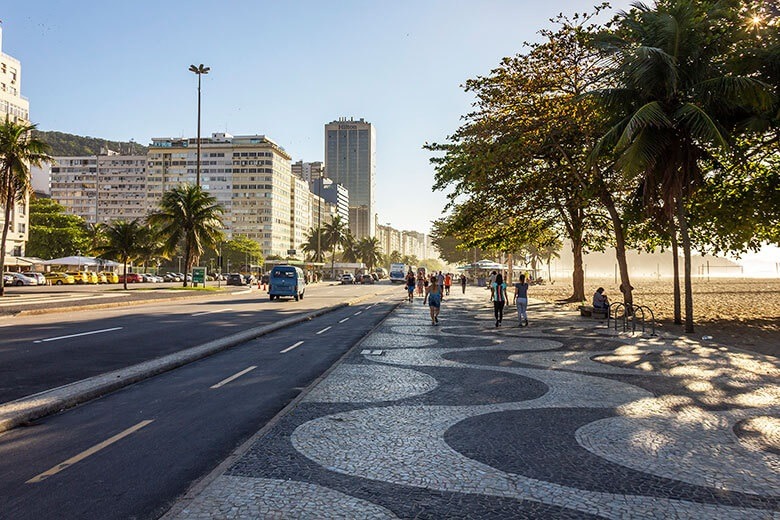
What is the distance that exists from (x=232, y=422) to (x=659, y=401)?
238 inches

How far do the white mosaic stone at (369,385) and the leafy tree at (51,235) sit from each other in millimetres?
86421

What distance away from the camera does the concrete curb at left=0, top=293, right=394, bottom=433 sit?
6500mm

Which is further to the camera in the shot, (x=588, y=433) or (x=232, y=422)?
(x=232, y=422)

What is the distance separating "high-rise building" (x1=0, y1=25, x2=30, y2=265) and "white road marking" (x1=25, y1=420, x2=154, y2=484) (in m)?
76.6

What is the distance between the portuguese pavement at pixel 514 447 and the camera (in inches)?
163

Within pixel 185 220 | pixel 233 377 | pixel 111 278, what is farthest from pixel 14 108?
pixel 233 377

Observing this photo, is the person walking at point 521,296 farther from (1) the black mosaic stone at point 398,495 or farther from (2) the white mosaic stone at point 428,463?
(1) the black mosaic stone at point 398,495

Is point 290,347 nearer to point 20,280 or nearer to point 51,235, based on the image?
point 20,280

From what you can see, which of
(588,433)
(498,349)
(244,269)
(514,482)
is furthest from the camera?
(244,269)

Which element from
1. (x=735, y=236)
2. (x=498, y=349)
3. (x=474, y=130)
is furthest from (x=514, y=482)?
(x=735, y=236)

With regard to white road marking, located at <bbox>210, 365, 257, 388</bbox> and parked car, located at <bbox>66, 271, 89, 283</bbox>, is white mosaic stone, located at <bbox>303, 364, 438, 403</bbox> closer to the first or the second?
white road marking, located at <bbox>210, 365, 257, 388</bbox>

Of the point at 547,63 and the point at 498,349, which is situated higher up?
the point at 547,63

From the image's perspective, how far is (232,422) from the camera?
21.6 ft

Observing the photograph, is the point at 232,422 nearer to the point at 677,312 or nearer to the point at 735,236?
the point at 677,312
